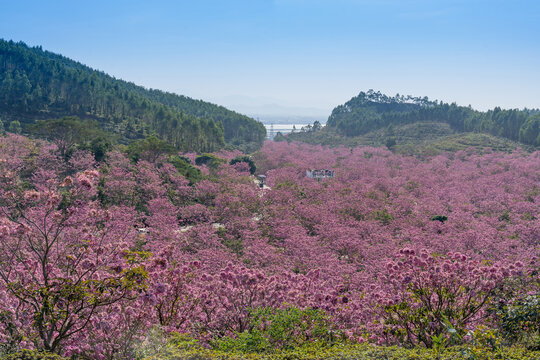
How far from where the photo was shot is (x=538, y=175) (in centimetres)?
3931

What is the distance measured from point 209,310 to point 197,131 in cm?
5293

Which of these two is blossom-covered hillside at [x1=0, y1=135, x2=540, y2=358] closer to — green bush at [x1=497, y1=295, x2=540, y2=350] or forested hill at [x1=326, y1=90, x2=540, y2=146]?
green bush at [x1=497, y1=295, x2=540, y2=350]

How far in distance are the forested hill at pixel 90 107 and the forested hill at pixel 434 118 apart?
37.7m

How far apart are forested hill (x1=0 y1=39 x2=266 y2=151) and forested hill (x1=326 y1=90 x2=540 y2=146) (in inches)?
1483

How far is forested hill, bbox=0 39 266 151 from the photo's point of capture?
61531 mm

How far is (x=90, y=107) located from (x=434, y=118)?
290 ft

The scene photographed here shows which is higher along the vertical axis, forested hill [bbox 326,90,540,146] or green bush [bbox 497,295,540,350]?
forested hill [bbox 326,90,540,146]

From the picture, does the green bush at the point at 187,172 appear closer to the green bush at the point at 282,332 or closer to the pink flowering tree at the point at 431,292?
the green bush at the point at 282,332

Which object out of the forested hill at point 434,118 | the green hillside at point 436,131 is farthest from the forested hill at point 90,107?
the forested hill at point 434,118

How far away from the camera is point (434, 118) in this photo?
101 metres

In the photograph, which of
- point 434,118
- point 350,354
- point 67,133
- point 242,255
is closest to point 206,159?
point 67,133

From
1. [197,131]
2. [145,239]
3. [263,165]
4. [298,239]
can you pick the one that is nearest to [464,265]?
[298,239]

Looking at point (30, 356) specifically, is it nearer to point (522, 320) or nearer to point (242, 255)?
point (522, 320)

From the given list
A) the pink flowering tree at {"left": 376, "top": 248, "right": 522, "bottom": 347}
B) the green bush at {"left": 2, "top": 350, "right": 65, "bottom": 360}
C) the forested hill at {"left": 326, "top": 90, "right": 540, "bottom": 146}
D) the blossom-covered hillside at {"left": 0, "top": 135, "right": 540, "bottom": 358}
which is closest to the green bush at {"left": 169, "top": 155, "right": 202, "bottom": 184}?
the blossom-covered hillside at {"left": 0, "top": 135, "right": 540, "bottom": 358}
